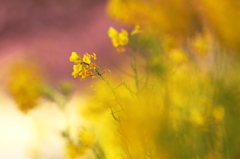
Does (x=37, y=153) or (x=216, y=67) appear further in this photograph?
(x=37, y=153)

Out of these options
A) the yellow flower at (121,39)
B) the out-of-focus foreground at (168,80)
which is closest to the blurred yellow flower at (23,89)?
the out-of-focus foreground at (168,80)

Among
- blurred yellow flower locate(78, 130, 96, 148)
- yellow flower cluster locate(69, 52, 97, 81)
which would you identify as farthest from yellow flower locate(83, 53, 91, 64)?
blurred yellow flower locate(78, 130, 96, 148)

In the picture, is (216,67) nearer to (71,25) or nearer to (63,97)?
(63,97)

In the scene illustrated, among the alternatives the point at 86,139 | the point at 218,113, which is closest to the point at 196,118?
the point at 218,113

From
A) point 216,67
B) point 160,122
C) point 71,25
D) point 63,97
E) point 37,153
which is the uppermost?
point 71,25

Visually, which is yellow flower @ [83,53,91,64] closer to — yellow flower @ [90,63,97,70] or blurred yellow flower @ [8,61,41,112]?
yellow flower @ [90,63,97,70]

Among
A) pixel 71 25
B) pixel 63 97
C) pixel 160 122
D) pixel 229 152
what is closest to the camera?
pixel 160 122

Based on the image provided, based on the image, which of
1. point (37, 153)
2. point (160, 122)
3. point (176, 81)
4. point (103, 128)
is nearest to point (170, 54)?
point (176, 81)

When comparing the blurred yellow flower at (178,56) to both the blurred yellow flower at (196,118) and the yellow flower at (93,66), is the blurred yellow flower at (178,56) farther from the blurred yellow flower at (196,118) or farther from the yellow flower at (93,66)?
the yellow flower at (93,66)
